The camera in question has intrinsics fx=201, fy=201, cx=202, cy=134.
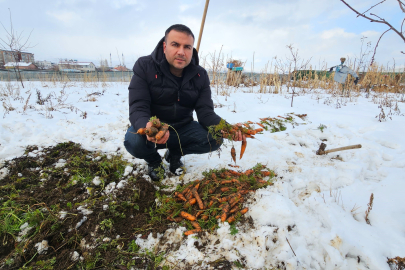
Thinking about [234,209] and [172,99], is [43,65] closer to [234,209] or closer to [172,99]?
[172,99]

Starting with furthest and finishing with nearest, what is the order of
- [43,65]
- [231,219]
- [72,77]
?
[43,65], [72,77], [231,219]

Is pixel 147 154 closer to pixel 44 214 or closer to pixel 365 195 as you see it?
pixel 44 214

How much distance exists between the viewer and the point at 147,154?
2221mm

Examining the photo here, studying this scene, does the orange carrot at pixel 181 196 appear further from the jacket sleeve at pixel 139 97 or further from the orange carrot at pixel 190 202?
the jacket sleeve at pixel 139 97

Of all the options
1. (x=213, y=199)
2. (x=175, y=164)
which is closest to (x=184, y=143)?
(x=175, y=164)

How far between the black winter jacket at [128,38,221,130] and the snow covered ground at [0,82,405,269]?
0.69 metres

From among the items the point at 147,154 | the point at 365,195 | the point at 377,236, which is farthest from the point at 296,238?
the point at 147,154

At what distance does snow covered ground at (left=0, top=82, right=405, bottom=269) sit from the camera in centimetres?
137

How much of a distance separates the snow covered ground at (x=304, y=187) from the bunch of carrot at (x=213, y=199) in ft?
0.33

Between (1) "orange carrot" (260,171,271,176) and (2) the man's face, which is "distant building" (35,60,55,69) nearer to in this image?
(2) the man's face

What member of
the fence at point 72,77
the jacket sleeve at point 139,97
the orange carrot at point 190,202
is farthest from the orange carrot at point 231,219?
the fence at point 72,77

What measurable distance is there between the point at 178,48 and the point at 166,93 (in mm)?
487

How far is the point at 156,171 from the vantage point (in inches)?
93.0

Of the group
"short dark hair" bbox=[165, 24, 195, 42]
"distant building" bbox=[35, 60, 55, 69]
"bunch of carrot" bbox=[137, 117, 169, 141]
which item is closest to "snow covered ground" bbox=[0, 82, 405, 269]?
"bunch of carrot" bbox=[137, 117, 169, 141]
